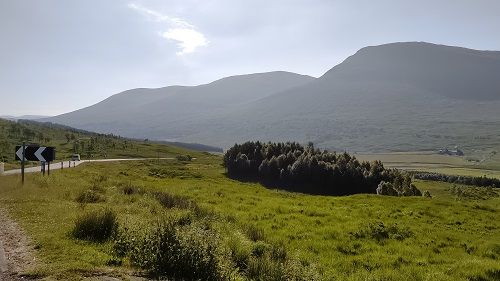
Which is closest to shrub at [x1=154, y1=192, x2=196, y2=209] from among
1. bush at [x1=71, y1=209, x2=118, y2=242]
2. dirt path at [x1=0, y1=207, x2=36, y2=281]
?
bush at [x1=71, y1=209, x2=118, y2=242]

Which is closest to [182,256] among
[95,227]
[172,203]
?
[95,227]

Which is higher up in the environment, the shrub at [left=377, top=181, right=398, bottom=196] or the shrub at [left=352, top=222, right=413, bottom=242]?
the shrub at [left=352, top=222, right=413, bottom=242]

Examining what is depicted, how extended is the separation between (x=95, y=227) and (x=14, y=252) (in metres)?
3.01

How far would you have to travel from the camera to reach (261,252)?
17.1 m

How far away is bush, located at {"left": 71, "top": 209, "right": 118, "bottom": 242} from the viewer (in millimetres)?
15758

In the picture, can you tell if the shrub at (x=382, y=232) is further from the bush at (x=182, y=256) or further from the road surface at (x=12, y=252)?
the road surface at (x=12, y=252)

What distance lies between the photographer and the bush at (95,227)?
15.8 m

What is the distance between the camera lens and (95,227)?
16016 mm

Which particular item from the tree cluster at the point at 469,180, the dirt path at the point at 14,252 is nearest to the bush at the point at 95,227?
the dirt path at the point at 14,252

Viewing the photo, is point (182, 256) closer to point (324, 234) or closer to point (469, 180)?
point (324, 234)

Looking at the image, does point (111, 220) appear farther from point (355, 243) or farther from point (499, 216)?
point (499, 216)

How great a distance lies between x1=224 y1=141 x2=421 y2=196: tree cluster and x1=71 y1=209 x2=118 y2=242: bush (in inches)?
2859

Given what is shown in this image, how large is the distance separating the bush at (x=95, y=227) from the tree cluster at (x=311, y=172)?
238 feet

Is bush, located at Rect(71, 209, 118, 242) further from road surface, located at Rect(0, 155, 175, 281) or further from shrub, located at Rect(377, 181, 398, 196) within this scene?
shrub, located at Rect(377, 181, 398, 196)
